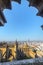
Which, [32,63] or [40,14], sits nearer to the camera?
[32,63]

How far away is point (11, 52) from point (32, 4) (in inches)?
598

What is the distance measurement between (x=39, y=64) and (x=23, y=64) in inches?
22.5

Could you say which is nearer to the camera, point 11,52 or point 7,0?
point 7,0

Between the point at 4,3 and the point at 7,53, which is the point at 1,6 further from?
the point at 7,53

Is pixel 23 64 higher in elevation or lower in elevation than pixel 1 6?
lower

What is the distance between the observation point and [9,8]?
6449mm

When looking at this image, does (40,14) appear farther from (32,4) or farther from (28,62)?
(28,62)

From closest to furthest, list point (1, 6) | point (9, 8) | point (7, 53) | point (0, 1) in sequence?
1. point (0, 1)
2. point (1, 6)
3. point (9, 8)
4. point (7, 53)

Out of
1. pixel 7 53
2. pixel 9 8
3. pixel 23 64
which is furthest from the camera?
pixel 7 53

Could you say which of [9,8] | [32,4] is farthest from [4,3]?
[32,4]

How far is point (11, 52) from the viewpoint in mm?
20469

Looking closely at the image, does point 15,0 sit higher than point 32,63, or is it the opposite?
point 15,0

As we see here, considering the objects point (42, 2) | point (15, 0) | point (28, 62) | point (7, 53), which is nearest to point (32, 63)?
point (28, 62)

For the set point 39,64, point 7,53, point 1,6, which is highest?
point 1,6
